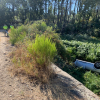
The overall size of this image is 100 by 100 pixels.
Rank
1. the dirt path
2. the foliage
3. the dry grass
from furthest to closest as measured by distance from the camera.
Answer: the foliage, the dry grass, the dirt path

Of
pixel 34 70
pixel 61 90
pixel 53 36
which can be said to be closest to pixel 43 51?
pixel 34 70

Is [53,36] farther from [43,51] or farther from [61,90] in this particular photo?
[61,90]

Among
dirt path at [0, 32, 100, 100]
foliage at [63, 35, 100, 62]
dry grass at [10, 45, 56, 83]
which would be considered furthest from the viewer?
foliage at [63, 35, 100, 62]

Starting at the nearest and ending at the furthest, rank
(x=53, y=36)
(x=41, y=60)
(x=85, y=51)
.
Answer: (x=41, y=60) → (x=53, y=36) → (x=85, y=51)

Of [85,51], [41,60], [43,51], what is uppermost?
[43,51]

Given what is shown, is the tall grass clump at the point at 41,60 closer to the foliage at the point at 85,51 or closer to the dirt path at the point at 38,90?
the dirt path at the point at 38,90

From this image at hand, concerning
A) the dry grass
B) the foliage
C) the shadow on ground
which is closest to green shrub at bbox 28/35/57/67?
the dry grass

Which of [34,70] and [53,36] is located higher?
[53,36]

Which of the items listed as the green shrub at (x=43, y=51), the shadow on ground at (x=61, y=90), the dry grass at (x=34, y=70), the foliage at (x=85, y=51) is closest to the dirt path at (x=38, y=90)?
the shadow on ground at (x=61, y=90)

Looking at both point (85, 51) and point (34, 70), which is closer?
point (34, 70)

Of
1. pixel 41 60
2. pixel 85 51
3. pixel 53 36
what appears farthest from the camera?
pixel 85 51

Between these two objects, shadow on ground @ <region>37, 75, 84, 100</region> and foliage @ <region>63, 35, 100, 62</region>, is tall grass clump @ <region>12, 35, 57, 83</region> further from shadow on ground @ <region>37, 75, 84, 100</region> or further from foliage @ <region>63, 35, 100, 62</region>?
foliage @ <region>63, 35, 100, 62</region>


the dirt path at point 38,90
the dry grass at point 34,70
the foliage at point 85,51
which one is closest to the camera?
the dirt path at point 38,90

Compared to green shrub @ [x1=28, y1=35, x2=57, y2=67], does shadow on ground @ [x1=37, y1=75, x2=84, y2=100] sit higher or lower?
lower
